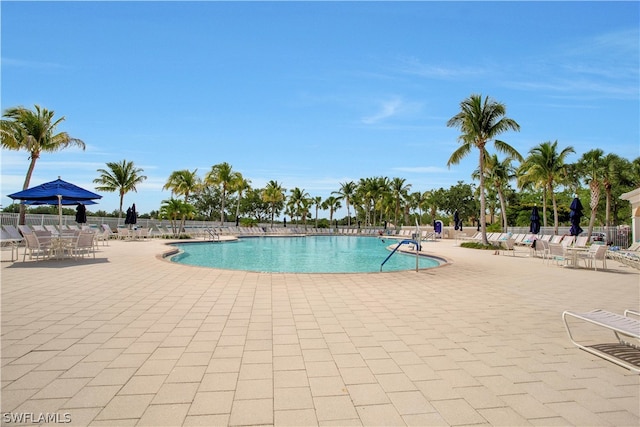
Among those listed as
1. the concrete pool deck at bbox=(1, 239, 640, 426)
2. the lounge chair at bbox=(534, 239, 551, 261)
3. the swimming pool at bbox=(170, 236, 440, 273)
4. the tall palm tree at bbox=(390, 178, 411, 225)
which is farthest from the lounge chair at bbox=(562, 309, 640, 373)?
the tall palm tree at bbox=(390, 178, 411, 225)

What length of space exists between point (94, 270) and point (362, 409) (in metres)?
8.34

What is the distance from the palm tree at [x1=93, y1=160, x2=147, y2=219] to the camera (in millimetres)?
31625

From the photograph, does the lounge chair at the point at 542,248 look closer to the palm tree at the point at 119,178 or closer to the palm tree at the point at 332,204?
the palm tree at the point at 119,178

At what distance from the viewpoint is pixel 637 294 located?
6562mm

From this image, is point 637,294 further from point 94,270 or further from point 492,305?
point 94,270

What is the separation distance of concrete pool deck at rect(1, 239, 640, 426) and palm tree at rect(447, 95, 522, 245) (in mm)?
14720

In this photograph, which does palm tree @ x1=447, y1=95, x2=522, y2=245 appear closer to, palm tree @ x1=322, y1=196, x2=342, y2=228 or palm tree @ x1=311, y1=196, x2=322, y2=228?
palm tree @ x1=322, y1=196, x2=342, y2=228

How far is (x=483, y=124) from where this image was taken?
62.8 feet

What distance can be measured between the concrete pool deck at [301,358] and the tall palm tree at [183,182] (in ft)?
92.0

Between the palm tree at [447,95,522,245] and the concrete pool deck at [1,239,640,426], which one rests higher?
the palm tree at [447,95,522,245]

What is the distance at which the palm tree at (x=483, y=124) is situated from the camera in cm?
1891

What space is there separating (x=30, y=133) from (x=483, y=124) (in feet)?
82.1

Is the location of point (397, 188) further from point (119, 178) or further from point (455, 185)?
point (119, 178)

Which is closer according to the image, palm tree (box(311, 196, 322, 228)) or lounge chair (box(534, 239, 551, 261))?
lounge chair (box(534, 239, 551, 261))
